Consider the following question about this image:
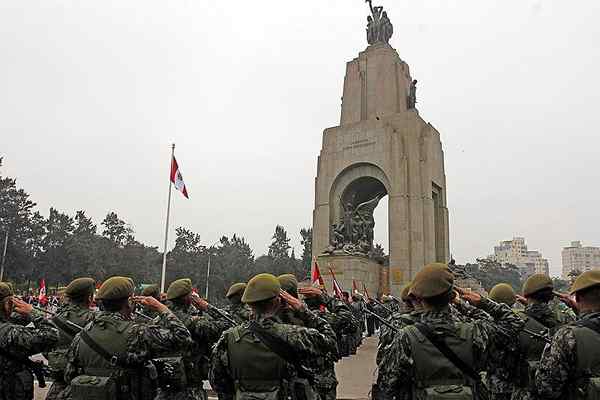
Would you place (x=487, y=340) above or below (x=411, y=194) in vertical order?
below

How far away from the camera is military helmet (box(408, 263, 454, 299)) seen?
11.1 ft

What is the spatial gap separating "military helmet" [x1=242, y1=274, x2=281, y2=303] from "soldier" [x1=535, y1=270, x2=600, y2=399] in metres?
1.91

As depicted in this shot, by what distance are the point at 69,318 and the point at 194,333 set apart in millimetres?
1244

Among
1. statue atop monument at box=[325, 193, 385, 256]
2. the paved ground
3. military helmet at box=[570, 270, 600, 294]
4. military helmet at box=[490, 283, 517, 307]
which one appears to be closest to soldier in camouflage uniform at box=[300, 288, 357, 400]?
the paved ground

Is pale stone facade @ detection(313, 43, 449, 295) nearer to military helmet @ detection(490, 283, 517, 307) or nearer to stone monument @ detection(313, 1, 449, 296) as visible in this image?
stone monument @ detection(313, 1, 449, 296)

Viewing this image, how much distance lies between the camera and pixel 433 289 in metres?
3.38

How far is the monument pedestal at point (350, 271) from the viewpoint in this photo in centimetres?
2275

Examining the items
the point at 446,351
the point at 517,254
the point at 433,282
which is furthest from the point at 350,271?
the point at 517,254

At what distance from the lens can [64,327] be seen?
15.5 ft

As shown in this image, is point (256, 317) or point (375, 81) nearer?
point (256, 317)

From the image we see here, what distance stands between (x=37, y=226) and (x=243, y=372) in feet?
166

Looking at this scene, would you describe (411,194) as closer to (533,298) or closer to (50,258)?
(533,298)

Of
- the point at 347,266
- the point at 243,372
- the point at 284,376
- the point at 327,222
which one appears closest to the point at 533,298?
the point at 284,376

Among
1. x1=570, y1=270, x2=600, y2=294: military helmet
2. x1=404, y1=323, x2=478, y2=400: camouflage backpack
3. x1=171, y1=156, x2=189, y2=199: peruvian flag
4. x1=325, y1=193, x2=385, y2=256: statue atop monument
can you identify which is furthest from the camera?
x1=325, y1=193, x2=385, y2=256: statue atop monument
